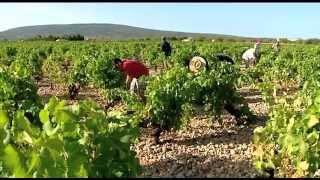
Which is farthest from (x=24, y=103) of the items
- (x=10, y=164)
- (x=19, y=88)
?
(x=10, y=164)

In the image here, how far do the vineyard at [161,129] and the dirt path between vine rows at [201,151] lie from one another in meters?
0.01

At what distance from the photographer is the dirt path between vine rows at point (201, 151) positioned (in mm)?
7316

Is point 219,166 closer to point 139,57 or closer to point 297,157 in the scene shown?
point 297,157

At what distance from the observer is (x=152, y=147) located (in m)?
8.59

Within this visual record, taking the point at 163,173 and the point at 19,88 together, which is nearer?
the point at 163,173

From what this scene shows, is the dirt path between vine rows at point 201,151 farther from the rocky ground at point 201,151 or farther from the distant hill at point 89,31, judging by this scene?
the distant hill at point 89,31

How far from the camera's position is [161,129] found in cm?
885

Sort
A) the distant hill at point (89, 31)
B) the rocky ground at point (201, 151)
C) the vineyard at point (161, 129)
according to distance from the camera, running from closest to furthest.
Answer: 1. the vineyard at point (161, 129)
2. the rocky ground at point (201, 151)
3. the distant hill at point (89, 31)

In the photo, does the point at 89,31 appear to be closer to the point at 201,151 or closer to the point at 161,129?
the point at 161,129

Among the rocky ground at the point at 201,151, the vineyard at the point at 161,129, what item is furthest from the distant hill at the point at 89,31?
the rocky ground at the point at 201,151

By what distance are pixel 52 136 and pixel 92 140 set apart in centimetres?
45

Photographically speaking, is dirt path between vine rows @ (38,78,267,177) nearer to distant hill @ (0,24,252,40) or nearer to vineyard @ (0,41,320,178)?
vineyard @ (0,41,320,178)

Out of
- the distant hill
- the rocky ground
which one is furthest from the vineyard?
the distant hill

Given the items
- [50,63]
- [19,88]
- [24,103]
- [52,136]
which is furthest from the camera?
[50,63]
